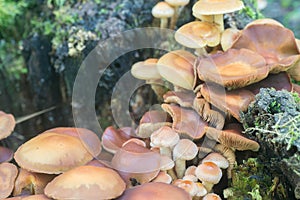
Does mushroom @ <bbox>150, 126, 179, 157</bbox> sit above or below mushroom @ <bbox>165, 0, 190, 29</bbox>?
below

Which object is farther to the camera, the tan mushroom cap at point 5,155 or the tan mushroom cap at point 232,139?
the tan mushroom cap at point 5,155

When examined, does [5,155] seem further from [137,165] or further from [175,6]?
[175,6]

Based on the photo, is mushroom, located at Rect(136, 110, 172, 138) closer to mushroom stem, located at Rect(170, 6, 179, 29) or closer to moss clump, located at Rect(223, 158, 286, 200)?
moss clump, located at Rect(223, 158, 286, 200)

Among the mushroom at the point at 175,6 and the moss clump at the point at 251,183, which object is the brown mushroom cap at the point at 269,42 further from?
the moss clump at the point at 251,183

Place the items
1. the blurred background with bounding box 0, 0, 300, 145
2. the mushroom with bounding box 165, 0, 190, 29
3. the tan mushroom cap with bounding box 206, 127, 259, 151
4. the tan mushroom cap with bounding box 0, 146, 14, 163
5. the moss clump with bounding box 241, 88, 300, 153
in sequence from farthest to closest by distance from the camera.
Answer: the blurred background with bounding box 0, 0, 300, 145 → the mushroom with bounding box 165, 0, 190, 29 → the tan mushroom cap with bounding box 0, 146, 14, 163 → the tan mushroom cap with bounding box 206, 127, 259, 151 → the moss clump with bounding box 241, 88, 300, 153

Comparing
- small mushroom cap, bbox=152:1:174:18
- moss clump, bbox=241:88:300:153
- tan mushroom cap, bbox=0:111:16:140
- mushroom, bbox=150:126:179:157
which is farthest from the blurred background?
moss clump, bbox=241:88:300:153

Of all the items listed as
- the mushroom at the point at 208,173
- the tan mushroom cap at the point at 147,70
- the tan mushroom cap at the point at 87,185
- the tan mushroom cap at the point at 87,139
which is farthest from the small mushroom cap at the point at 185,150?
the tan mushroom cap at the point at 147,70
